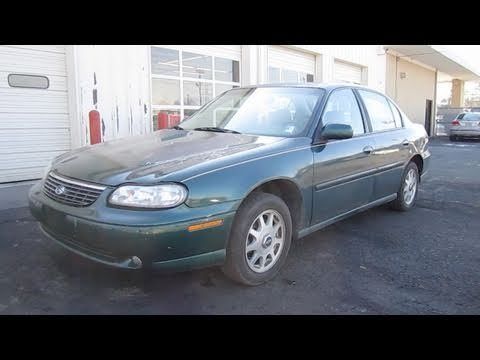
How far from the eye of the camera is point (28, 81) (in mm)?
6711

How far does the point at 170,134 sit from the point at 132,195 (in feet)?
4.77

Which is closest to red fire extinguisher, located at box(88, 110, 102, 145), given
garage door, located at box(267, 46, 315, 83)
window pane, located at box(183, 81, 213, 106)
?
window pane, located at box(183, 81, 213, 106)

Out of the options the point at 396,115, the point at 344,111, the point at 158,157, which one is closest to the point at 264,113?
the point at 344,111

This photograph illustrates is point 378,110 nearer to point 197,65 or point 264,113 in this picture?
point 264,113

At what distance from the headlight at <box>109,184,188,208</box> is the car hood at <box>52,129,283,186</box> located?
0.06m

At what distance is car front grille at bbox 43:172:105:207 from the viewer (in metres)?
2.81

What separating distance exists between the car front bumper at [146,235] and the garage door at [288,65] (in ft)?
29.5

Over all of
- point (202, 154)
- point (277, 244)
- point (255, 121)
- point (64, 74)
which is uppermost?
point (64, 74)

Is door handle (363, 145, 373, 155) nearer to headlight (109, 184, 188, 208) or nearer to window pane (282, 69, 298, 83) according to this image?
headlight (109, 184, 188, 208)

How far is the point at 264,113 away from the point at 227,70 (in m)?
6.63

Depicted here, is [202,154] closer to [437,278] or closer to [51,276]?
[51,276]

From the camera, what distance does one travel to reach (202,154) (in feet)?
10.3
